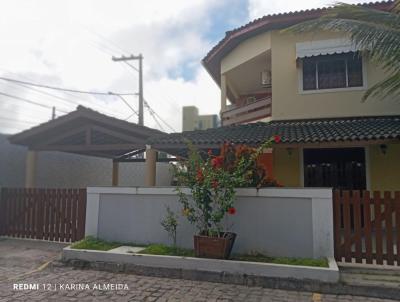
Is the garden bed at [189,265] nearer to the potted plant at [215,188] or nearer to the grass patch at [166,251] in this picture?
the grass patch at [166,251]

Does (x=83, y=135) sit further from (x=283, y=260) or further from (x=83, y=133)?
(x=283, y=260)

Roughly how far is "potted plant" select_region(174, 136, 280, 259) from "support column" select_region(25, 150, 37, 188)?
642 cm

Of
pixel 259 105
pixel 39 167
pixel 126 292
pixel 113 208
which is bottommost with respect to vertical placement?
pixel 126 292

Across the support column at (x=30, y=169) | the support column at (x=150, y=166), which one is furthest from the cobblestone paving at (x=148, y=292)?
the support column at (x=30, y=169)

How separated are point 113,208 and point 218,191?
273 cm

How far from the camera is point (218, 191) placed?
20.5ft

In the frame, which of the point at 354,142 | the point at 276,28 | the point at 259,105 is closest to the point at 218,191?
the point at 354,142

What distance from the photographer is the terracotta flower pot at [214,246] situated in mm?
5934

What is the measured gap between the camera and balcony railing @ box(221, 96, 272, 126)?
11695 mm

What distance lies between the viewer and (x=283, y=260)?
5.86 meters

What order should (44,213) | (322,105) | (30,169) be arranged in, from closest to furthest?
(44,213) < (322,105) < (30,169)

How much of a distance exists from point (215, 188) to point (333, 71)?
6.97 m

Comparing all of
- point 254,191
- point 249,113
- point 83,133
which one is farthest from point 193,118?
point 254,191

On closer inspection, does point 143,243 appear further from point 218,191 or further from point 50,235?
point 50,235
